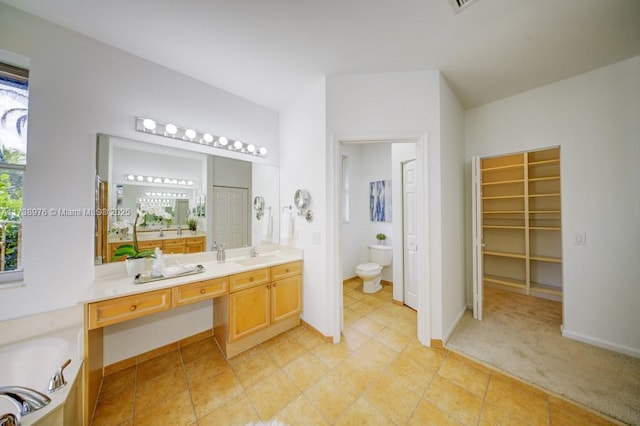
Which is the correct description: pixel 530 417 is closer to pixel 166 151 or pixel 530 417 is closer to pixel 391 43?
pixel 391 43

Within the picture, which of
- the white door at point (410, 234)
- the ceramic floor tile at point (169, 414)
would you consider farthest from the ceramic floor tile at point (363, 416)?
the white door at point (410, 234)

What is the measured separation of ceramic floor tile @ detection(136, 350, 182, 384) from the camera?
177 centimetres

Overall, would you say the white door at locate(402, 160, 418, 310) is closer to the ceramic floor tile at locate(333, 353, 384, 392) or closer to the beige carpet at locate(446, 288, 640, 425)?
the beige carpet at locate(446, 288, 640, 425)

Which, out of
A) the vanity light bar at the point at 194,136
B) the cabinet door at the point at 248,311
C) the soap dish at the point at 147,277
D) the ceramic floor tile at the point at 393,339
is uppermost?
the vanity light bar at the point at 194,136

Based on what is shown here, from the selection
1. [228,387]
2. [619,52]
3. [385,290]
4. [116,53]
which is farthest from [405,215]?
[116,53]

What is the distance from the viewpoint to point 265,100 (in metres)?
2.63

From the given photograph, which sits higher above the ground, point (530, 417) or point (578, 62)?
point (578, 62)

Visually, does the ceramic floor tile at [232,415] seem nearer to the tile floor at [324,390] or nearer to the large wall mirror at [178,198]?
the tile floor at [324,390]

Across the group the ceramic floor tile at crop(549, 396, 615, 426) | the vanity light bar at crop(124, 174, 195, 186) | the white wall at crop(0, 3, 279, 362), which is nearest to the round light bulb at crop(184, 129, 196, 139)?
the white wall at crop(0, 3, 279, 362)

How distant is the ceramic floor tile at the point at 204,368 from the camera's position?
5.67 ft

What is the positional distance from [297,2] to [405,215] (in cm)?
252

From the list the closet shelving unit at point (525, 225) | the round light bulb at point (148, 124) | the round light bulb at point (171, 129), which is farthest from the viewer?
the closet shelving unit at point (525, 225)

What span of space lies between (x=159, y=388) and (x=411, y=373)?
2025mm

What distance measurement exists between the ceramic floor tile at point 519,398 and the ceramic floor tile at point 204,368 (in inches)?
83.1
